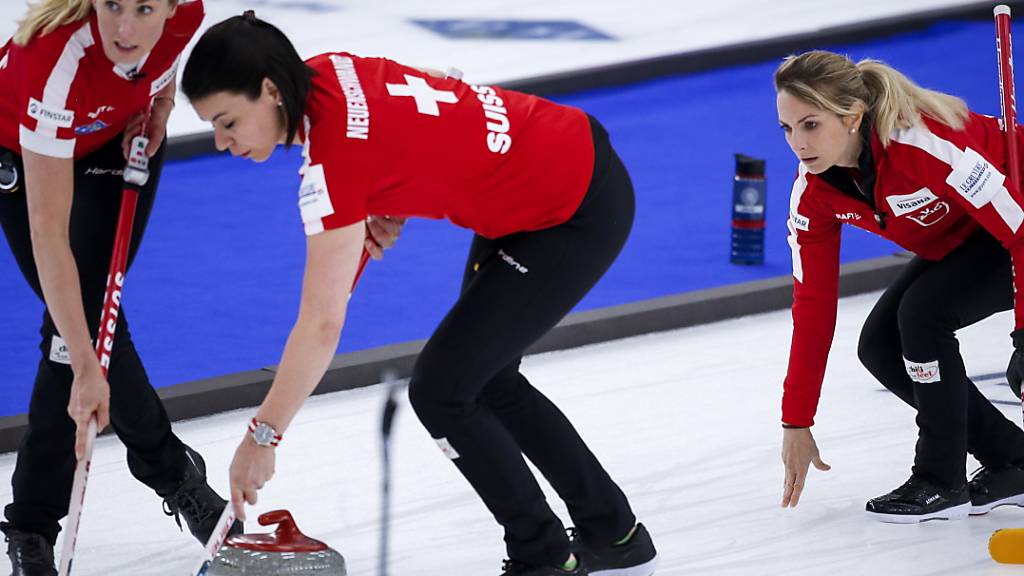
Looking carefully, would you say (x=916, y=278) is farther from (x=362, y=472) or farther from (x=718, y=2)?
(x=718, y=2)

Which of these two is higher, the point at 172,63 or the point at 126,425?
the point at 172,63

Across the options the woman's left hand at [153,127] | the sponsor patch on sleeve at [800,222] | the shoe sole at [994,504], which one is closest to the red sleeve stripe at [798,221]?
the sponsor patch on sleeve at [800,222]

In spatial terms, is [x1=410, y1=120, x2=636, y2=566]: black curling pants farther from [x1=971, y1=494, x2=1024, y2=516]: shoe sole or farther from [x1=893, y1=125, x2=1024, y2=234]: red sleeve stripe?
[x1=971, y1=494, x2=1024, y2=516]: shoe sole

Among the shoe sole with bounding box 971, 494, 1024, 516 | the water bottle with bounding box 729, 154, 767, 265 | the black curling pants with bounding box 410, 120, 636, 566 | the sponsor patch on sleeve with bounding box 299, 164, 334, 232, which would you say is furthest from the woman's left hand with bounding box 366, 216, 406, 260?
the water bottle with bounding box 729, 154, 767, 265

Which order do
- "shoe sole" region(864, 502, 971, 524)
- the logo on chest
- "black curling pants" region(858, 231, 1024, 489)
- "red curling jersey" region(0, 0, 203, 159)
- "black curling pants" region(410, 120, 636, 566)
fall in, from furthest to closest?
"shoe sole" region(864, 502, 971, 524) → "black curling pants" region(858, 231, 1024, 489) → the logo on chest → "red curling jersey" region(0, 0, 203, 159) → "black curling pants" region(410, 120, 636, 566)

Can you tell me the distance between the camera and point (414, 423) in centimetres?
402

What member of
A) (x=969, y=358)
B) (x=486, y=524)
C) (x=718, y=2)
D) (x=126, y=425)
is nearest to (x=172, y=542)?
(x=126, y=425)

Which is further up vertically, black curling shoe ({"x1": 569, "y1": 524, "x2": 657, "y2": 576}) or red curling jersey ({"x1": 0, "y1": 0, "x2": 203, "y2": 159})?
red curling jersey ({"x1": 0, "y1": 0, "x2": 203, "y2": 159})

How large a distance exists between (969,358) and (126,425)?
2.43 m

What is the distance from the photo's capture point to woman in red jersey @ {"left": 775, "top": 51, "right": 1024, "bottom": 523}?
124 inches

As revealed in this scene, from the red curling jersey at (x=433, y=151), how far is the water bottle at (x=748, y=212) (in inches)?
99.8

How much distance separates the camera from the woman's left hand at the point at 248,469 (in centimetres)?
246

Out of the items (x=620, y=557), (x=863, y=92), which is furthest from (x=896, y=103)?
(x=620, y=557)

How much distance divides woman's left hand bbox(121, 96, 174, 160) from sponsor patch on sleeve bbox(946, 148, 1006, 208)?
1557 mm
